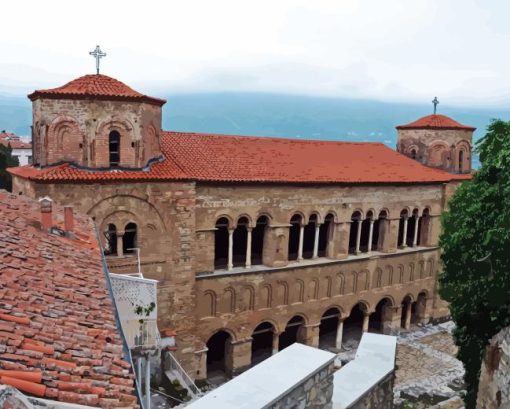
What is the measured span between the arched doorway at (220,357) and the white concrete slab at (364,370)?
1094cm

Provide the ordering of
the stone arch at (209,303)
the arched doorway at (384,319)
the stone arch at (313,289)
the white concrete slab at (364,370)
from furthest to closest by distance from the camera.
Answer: the arched doorway at (384,319), the stone arch at (313,289), the stone arch at (209,303), the white concrete slab at (364,370)

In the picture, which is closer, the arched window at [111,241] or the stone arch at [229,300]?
the arched window at [111,241]

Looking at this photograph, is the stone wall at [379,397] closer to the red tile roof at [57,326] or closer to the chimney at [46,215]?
the red tile roof at [57,326]

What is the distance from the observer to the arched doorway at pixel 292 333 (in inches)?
853

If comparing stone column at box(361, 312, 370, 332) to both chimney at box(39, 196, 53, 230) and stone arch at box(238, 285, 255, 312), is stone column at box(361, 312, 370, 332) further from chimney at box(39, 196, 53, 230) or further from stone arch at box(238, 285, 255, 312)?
chimney at box(39, 196, 53, 230)

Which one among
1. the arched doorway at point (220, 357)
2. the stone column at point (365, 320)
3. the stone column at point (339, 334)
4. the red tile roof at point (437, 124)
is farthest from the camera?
the red tile roof at point (437, 124)

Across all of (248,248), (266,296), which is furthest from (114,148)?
(266,296)

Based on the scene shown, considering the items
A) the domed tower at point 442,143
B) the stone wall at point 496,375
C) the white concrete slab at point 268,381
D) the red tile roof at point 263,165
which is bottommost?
the stone wall at point 496,375

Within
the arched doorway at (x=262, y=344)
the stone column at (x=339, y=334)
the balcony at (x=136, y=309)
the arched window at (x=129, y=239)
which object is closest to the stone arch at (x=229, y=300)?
the arched doorway at (x=262, y=344)

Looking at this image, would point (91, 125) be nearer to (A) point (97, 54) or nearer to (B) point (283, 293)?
(A) point (97, 54)

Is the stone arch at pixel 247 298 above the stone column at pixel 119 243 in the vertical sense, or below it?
below

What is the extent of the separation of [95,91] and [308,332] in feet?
45.2

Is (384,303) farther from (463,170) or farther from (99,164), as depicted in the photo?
(99,164)

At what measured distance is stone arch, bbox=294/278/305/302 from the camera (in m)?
20.8
